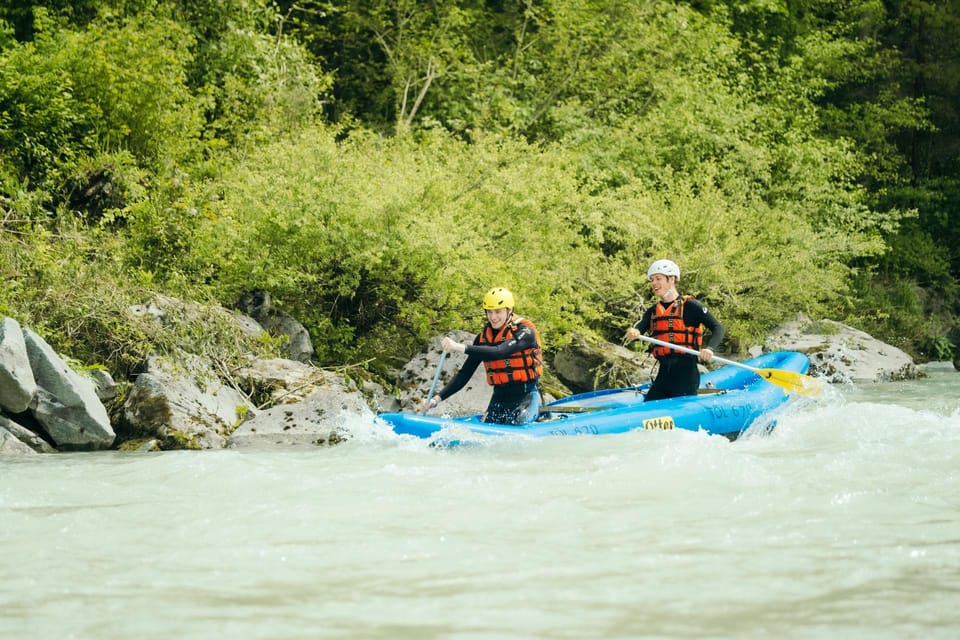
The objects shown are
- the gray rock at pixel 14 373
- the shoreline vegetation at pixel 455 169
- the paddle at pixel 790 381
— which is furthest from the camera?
the shoreline vegetation at pixel 455 169

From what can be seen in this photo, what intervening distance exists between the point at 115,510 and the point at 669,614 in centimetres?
280

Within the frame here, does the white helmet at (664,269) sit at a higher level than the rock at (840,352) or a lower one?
higher

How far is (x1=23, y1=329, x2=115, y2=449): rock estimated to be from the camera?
714cm

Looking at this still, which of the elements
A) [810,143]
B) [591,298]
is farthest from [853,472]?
[810,143]

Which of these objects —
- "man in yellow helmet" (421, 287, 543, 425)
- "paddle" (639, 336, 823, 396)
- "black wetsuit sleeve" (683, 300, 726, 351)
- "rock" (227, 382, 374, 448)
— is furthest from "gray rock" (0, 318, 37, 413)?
"paddle" (639, 336, 823, 396)

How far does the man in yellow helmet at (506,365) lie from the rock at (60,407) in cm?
224

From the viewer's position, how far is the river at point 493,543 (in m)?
3.29

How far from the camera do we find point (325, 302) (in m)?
10.2

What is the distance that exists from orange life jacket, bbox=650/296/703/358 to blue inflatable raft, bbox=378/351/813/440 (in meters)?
0.41

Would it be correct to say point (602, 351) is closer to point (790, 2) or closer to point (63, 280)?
point (63, 280)

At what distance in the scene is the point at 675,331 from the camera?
7785 millimetres

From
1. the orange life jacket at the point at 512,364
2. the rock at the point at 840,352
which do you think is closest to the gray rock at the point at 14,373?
the orange life jacket at the point at 512,364

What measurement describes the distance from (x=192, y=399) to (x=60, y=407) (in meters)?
0.97

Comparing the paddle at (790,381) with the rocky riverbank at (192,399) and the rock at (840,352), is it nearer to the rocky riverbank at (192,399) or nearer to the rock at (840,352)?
the rocky riverbank at (192,399)
